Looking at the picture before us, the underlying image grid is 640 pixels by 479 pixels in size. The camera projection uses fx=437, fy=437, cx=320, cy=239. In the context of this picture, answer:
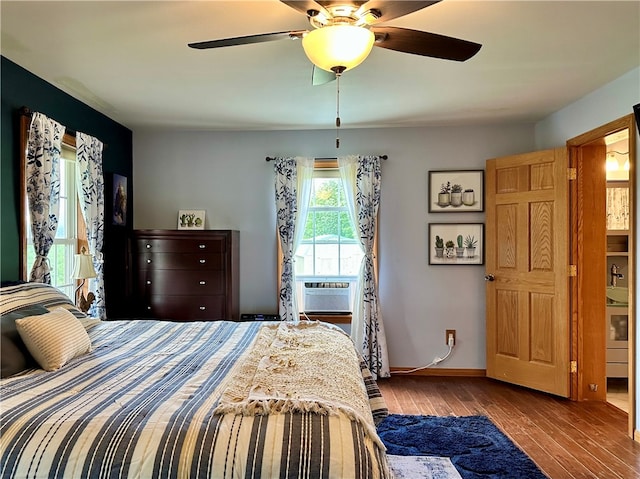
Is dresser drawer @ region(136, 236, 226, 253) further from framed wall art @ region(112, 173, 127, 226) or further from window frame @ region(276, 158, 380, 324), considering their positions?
window frame @ region(276, 158, 380, 324)

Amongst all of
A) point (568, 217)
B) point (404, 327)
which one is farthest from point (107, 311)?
point (568, 217)

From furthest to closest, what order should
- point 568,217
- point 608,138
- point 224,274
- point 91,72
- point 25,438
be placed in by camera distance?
point 224,274 < point 568,217 < point 608,138 < point 91,72 < point 25,438

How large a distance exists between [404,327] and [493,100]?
7.19ft

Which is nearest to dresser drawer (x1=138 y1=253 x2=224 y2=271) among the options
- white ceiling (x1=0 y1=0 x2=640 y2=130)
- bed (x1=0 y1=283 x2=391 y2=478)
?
white ceiling (x1=0 y1=0 x2=640 y2=130)

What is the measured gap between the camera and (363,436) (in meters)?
1.33

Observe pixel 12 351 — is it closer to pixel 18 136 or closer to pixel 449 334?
pixel 18 136

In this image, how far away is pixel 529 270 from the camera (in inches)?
150

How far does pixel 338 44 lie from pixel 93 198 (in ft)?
8.65

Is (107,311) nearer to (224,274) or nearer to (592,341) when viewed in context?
(224,274)

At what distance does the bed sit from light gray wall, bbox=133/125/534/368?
230cm

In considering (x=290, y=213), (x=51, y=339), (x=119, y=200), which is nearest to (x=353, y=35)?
(x=51, y=339)

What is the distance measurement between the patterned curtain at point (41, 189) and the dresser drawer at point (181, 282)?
103 cm

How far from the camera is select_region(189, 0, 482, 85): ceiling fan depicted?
1612 mm

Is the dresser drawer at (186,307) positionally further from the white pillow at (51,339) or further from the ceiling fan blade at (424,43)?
the ceiling fan blade at (424,43)
